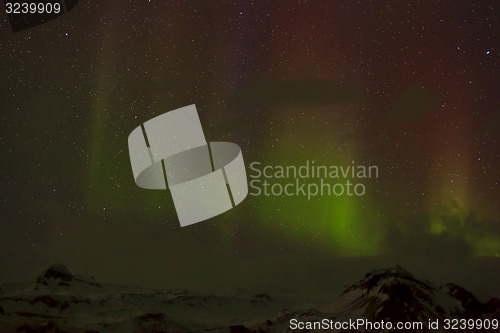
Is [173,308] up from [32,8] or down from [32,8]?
down

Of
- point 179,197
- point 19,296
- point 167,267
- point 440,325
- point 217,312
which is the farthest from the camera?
point 440,325

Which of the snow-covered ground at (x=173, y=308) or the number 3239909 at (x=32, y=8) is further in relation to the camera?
the snow-covered ground at (x=173, y=308)

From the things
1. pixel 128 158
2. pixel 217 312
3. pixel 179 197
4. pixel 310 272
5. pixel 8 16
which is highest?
pixel 8 16

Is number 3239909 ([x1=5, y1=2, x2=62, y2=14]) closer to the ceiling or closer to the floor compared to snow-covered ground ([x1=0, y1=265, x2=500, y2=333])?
closer to the ceiling

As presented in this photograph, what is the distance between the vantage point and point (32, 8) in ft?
22.1

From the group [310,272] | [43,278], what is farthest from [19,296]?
[310,272]

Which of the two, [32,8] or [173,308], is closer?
[32,8]

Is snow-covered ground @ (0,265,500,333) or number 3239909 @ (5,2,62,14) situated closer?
number 3239909 @ (5,2,62,14)

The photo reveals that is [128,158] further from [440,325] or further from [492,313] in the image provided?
[440,325]

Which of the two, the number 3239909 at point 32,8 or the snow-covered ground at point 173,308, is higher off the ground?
the number 3239909 at point 32,8

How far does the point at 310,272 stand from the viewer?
6.71 meters

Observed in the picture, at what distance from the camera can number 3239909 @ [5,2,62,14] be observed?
6688 millimetres

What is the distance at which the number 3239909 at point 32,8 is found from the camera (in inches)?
263

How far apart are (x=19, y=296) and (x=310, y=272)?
14.3ft
